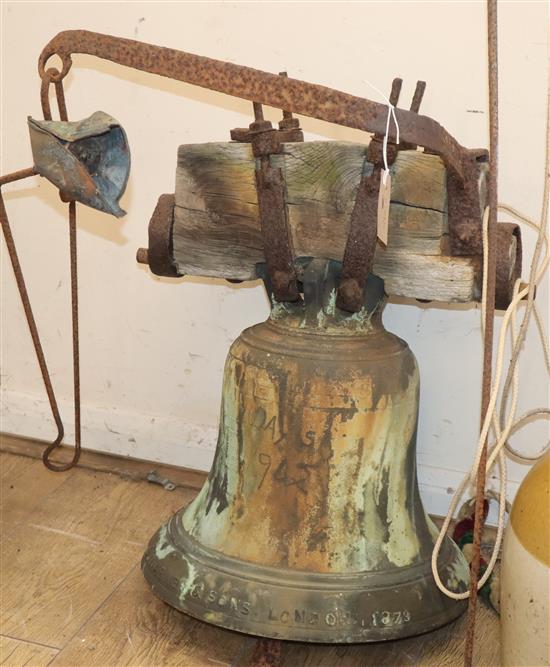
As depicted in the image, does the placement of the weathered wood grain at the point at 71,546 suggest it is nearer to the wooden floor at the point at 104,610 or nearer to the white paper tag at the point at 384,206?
the wooden floor at the point at 104,610

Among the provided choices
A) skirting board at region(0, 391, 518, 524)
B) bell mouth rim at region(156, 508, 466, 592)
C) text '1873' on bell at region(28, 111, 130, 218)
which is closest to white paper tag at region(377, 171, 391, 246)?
text '1873' on bell at region(28, 111, 130, 218)

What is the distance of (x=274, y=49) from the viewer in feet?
6.07

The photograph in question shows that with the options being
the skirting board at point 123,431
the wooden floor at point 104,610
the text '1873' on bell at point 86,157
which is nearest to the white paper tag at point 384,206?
the text '1873' on bell at point 86,157

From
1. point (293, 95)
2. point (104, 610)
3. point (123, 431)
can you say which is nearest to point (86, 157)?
point (293, 95)

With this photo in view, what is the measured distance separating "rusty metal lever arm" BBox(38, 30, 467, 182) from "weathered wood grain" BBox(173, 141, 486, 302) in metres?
0.08

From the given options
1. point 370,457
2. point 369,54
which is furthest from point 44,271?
point 370,457

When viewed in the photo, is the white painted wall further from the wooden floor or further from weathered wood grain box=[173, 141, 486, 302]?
weathered wood grain box=[173, 141, 486, 302]

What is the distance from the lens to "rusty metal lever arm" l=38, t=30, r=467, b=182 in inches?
48.4

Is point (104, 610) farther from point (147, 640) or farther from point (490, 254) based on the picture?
point (490, 254)

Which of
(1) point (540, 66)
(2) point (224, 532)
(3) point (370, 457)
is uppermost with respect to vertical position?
(1) point (540, 66)

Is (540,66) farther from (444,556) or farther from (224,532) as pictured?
(224,532)

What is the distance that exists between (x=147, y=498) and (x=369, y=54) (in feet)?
3.25

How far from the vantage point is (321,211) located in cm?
141

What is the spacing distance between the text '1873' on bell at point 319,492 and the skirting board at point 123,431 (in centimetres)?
59
